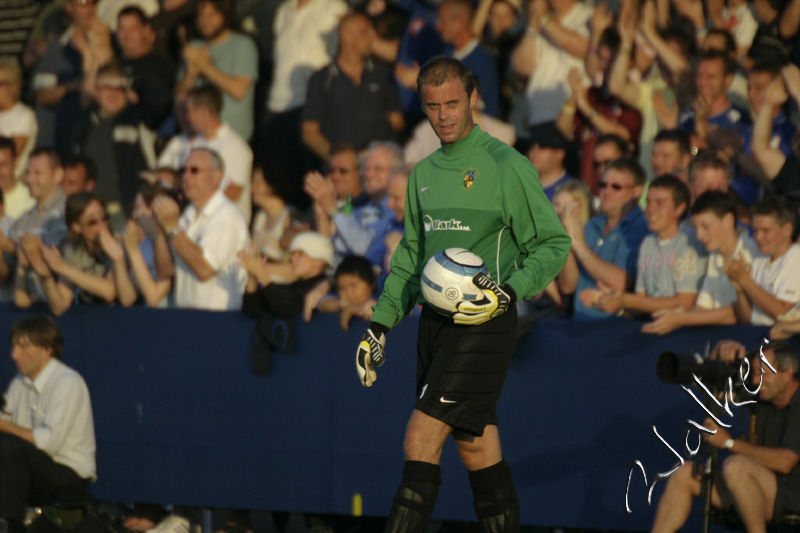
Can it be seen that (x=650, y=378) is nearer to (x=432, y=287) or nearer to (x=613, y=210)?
(x=613, y=210)

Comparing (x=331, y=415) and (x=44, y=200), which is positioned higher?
(x=44, y=200)

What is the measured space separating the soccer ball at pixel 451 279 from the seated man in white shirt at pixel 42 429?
11.8 ft

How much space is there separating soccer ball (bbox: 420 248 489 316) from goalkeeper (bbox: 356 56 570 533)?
0.12 metres

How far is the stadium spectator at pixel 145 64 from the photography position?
37.3ft

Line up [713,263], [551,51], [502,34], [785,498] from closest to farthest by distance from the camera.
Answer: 1. [785,498]
2. [713,263]
3. [551,51]
4. [502,34]

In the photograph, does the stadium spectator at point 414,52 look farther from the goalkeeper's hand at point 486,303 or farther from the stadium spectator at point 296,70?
the goalkeeper's hand at point 486,303

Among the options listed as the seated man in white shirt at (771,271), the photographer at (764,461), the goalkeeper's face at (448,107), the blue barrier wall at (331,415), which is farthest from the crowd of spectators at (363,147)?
the goalkeeper's face at (448,107)

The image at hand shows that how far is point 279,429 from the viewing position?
28.0 feet

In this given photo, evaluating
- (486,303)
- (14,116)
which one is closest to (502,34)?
(14,116)

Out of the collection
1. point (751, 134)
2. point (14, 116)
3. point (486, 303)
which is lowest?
point (14, 116)

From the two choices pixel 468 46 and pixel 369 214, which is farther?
pixel 468 46

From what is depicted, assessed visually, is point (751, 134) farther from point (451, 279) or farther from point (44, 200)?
point (44, 200)

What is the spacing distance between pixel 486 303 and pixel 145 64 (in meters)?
6.92

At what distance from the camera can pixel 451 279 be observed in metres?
5.36
